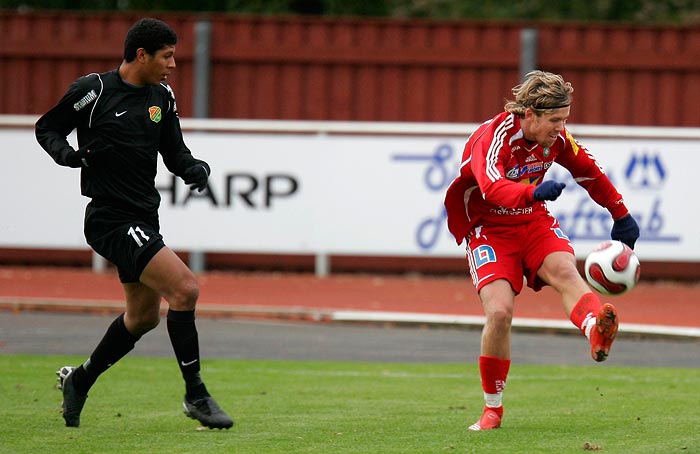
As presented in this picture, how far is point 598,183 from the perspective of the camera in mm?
7750

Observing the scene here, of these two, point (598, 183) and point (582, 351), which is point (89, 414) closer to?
point (598, 183)

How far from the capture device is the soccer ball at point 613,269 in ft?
23.2

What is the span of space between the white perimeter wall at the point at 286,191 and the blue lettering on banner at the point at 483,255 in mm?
9279

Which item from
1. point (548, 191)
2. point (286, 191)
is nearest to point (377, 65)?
point (286, 191)

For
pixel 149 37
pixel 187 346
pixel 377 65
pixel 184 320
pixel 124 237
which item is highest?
pixel 149 37

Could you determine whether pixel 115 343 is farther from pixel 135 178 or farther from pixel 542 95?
pixel 542 95

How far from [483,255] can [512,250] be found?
0.53ft

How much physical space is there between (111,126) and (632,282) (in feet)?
9.44

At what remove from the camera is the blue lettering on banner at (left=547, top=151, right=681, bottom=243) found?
16.3 m

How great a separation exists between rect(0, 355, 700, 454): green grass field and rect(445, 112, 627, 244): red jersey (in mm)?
1184

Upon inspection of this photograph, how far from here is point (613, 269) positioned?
7.08 meters

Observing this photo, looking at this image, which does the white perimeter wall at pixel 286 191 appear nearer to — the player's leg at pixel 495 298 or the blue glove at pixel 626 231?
the blue glove at pixel 626 231

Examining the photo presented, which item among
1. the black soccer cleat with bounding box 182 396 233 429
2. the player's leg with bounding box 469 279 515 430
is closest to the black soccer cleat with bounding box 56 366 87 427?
the black soccer cleat with bounding box 182 396 233 429

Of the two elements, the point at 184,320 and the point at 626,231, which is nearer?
the point at 184,320
